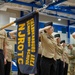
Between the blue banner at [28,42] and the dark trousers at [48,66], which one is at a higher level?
the blue banner at [28,42]

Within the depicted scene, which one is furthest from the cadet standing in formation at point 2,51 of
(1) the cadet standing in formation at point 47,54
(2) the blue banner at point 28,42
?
(2) the blue banner at point 28,42

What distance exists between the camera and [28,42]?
2.84m

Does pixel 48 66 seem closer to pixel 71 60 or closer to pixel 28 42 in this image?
pixel 28 42

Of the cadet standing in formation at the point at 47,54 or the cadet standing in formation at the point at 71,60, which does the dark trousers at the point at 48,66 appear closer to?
the cadet standing in formation at the point at 47,54

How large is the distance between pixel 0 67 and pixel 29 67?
1.01m

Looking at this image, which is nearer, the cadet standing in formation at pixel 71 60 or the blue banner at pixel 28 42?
the blue banner at pixel 28 42

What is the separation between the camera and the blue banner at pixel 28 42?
9.03ft

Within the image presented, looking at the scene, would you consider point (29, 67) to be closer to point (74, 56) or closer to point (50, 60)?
point (50, 60)

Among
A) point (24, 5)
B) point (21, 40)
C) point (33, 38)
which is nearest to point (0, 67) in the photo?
point (21, 40)

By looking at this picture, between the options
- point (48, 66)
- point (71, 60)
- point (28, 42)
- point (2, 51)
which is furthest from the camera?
point (71, 60)

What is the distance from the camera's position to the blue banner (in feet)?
9.03

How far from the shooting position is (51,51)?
4223 millimetres

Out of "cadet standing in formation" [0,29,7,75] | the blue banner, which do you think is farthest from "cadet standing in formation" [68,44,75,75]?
the blue banner

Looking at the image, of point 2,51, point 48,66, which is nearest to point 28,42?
point 2,51
